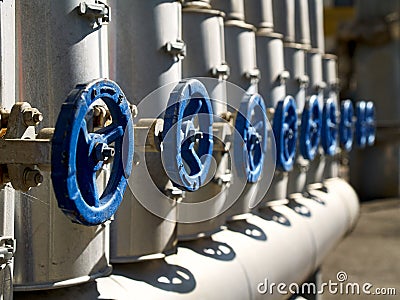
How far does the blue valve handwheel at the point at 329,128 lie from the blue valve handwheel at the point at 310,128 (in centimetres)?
14

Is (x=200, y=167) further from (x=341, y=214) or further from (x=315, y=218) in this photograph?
(x=341, y=214)

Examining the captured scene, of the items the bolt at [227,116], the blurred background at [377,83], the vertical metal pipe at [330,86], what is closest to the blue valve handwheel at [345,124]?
the vertical metal pipe at [330,86]

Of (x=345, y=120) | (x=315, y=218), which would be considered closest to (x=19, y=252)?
(x=315, y=218)

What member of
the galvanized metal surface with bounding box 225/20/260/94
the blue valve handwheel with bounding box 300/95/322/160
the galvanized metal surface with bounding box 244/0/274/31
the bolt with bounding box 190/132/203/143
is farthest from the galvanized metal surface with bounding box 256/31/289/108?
the bolt with bounding box 190/132/203/143

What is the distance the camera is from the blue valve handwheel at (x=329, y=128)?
2.82m

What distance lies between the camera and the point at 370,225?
16.0ft

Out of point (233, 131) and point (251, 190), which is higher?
point (233, 131)

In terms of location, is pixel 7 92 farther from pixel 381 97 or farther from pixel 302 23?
pixel 381 97

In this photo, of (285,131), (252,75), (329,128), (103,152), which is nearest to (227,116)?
(252,75)

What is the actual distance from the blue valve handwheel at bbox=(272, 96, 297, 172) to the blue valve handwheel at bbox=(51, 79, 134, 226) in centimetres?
105

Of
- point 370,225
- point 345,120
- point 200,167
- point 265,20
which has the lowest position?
point 370,225

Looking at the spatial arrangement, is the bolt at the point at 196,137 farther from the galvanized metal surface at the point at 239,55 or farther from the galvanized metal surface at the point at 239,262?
the galvanized metal surface at the point at 239,55

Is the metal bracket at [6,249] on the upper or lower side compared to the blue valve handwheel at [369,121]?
lower

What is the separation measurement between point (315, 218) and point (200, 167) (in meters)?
1.21
